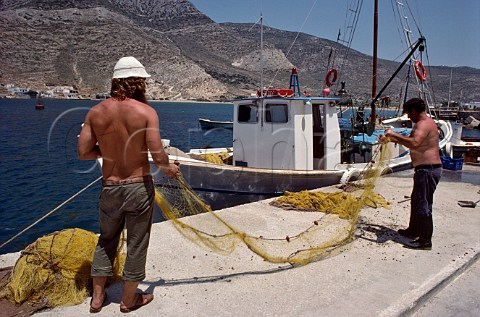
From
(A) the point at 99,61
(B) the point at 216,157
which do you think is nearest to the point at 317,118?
(B) the point at 216,157

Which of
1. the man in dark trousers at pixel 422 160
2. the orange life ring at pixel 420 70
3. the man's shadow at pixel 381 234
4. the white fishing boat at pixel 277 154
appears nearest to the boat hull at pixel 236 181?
the white fishing boat at pixel 277 154

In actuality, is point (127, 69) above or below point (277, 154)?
above

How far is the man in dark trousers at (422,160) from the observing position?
4.85 meters

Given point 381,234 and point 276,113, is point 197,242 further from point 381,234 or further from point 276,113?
point 276,113

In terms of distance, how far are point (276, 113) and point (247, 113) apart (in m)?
0.92

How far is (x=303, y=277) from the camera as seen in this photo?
4156mm

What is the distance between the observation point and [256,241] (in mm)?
5051

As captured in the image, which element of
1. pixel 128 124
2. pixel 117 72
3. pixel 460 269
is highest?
pixel 117 72

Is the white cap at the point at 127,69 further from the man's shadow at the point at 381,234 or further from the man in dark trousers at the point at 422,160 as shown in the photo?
the man's shadow at the point at 381,234

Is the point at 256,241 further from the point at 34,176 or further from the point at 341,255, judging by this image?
the point at 34,176

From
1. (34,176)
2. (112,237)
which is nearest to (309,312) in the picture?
(112,237)

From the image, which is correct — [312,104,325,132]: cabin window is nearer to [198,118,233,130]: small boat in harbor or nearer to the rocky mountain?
[198,118,233,130]: small boat in harbor

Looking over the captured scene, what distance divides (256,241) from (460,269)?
247 centimetres

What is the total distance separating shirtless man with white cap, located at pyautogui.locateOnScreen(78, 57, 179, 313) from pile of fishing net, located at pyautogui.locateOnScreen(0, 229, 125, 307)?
324 millimetres
